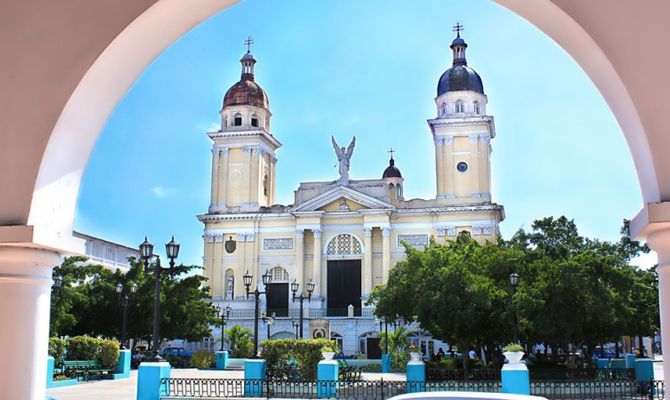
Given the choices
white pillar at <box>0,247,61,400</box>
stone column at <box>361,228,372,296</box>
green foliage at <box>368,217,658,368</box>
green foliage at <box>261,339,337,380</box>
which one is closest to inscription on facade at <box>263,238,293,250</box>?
stone column at <box>361,228,372,296</box>

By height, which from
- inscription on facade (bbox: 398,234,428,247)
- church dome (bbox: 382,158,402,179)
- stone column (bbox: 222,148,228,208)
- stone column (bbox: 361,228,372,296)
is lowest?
Answer: stone column (bbox: 361,228,372,296)

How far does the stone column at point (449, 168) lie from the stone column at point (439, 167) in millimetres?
216

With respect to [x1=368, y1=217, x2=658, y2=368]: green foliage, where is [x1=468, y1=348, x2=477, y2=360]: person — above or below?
below

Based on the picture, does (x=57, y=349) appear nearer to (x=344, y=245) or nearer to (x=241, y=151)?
(x=344, y=245)

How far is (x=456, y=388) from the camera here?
20.0 metres

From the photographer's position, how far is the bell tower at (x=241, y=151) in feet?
→ 180

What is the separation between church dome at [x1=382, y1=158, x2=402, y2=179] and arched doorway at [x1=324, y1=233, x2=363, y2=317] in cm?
1235

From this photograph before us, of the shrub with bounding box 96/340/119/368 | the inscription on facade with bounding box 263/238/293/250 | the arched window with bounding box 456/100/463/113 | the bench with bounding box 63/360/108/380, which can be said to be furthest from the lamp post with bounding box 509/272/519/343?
the inscription on facade with bounding box 263/238/293/250

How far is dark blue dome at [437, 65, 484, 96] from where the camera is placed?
2078 inches

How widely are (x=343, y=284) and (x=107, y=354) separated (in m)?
26.3

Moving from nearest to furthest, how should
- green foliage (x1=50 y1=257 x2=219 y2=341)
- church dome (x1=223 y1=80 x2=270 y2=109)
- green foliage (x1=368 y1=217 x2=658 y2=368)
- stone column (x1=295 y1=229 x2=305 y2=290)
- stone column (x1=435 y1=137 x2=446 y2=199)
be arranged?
green foliage (x1=368 y1=217 x2=658 y2=368), green foliage (x1=50 y1=257 x2=219 y2=341), stone column (x1=435 y1=137 x2=446 y2=199), stone column (x1=295 y1=229 x2=305 y2=290), church dome (x1=223 y1=80 x2=270 y2=109)

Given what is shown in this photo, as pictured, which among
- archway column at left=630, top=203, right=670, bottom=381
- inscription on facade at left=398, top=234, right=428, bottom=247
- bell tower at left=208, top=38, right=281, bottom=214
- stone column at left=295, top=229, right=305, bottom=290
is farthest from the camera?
bell tower at left=208, top=38, right=281, bottom=214

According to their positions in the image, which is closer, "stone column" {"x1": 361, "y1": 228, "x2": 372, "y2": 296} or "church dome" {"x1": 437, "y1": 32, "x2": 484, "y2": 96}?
"stone column" {"x1": 361, "y1": 228, "x2": 372, "y2": 296}

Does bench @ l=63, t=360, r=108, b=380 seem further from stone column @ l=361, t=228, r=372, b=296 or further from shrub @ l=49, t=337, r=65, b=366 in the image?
stone column @ l=361, t=228, r=372, b=296
